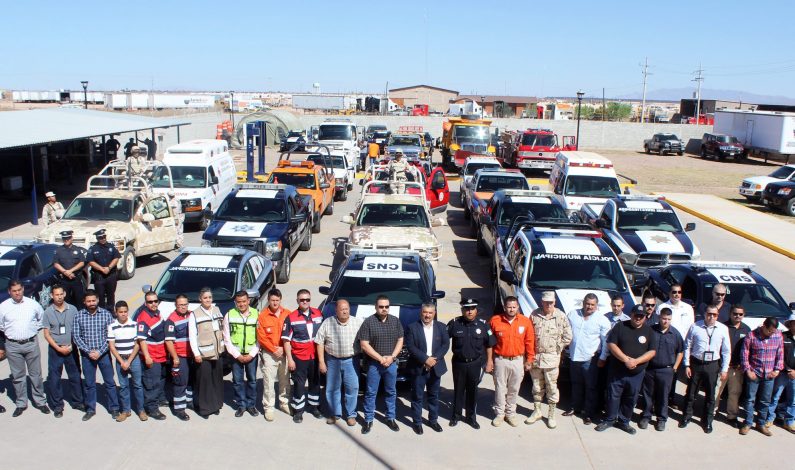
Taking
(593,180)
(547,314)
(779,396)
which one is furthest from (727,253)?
(547,314)

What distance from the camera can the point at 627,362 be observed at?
7.75 meters

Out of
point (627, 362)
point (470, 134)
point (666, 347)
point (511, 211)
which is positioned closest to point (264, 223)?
point (511, 211)

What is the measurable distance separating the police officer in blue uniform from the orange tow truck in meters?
11.6

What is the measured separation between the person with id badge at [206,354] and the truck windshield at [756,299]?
666cm

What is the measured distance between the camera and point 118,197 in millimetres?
15367

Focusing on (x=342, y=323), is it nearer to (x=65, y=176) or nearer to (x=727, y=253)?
(x=727, y=253)

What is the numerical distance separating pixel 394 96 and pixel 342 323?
96.0 metres

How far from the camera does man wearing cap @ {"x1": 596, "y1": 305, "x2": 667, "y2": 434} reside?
25.6 feet

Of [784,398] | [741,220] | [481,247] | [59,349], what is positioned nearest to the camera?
[59,349]

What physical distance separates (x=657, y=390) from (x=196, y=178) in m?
15.4

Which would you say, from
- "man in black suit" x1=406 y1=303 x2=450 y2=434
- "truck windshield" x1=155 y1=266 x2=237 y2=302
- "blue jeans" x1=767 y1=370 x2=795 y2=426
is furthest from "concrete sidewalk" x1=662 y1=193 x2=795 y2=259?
"truck windshield" x1=155 y1=266 x2=237 y2=302

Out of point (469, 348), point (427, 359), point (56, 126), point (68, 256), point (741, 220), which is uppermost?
point (56, 126)

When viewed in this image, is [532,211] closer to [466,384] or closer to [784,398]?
[784,398]

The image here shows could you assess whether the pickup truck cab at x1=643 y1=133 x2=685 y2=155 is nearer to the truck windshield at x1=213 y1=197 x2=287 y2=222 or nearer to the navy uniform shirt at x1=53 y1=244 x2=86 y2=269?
the truck windshield at x1=213 y1=197 x2=287 y2=222
